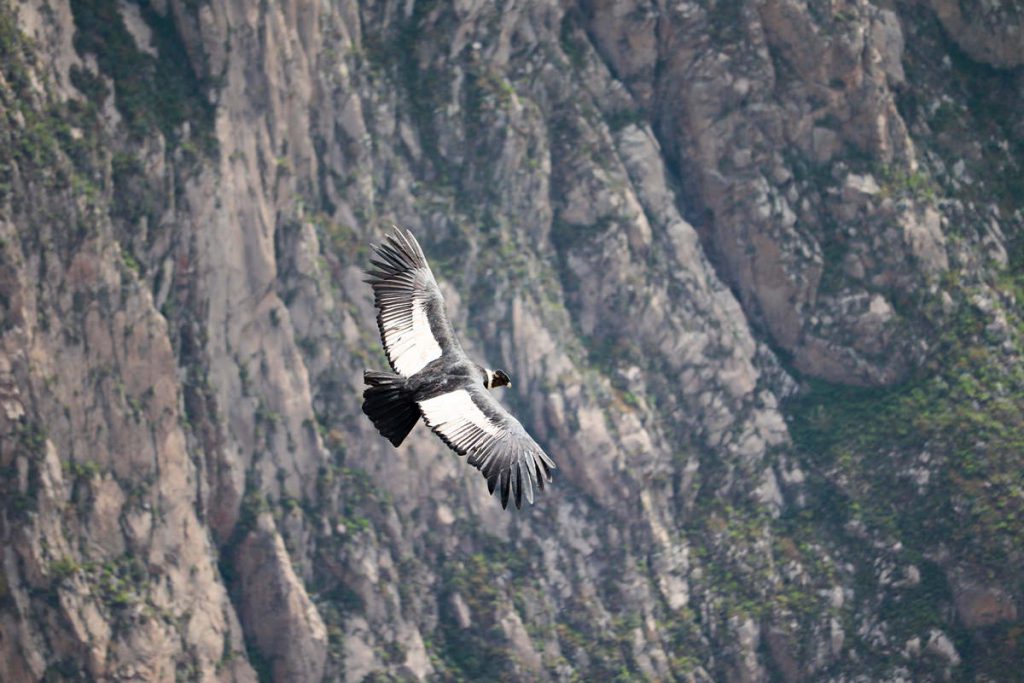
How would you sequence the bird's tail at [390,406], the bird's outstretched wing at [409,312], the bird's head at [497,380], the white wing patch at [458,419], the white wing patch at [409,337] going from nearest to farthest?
1. the white wing patch at [458,419]
2. the bird's tail at [390,406]
3. the white wing patch at [409,337]
4. the bird's outstretched wing at [409,312]
5. the bird's head at [497,380]

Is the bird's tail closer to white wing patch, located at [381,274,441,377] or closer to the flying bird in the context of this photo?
the flying bird

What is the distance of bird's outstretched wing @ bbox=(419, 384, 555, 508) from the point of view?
34000mm

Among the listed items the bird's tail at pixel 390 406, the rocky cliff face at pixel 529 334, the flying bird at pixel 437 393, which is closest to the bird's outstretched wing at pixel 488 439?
the flying bird at pixel 437 393

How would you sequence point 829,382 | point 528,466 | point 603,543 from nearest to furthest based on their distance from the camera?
1. point 528,466
2. point 603,543
3. point 829,382

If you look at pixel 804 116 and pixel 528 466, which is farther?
pixel 804 116

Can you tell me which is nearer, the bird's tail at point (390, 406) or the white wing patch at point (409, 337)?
the bird's tail at point (390, 406)

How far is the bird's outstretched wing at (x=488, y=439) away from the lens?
34.0 metres

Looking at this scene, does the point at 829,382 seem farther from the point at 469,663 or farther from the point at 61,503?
the point at 61,503

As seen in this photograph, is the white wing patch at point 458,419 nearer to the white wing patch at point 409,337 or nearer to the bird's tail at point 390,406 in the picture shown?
the bird's tail at point 390,406

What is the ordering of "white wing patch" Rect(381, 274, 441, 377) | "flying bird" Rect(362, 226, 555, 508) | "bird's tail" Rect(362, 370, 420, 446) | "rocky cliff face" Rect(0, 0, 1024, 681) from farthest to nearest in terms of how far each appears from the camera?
"rocky cliff face" Rect(0, 0, 1024, 681) < "white wing patch" Rect(381, 274, 441, 377) < "bird's tail" Rect(362, 370, 420, 446) < "flying bird" Rect(362, 226, 555, 508)

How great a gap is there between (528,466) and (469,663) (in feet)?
142

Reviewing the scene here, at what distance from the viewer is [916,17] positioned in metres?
90.0

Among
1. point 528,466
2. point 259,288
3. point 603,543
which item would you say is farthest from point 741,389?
point 528,466

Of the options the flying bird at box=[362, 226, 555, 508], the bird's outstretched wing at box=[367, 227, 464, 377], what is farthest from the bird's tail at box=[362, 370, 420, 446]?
the bird's outstretched wing at box=[367, 227, 464, 377]
